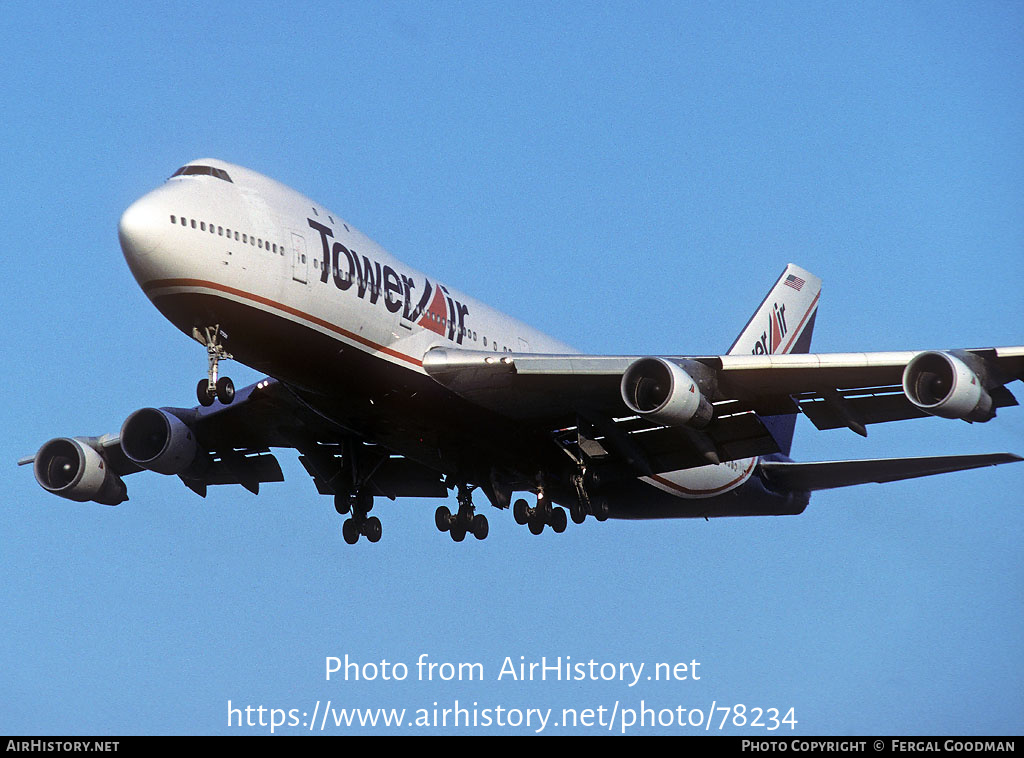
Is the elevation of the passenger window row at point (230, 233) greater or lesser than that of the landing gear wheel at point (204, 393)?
greater

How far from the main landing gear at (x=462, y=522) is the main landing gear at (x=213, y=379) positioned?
9.39 m

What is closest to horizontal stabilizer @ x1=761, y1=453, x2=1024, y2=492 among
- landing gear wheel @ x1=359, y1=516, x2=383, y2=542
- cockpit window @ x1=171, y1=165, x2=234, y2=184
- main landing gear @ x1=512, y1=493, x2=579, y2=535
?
main landing gear @ x1=512, y1=493, x2=579, y2=535

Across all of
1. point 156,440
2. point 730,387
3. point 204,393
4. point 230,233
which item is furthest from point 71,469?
point 730,387

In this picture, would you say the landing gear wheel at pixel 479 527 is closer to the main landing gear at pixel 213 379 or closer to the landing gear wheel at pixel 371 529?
the landing gear wheel at pixel 371 529

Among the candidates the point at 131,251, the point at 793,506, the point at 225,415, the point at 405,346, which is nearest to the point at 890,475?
the point at 793,506

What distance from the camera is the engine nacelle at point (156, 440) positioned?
132 feet

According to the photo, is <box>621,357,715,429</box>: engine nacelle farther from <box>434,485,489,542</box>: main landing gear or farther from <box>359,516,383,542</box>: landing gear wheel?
Result: <box>359,516,383,542</box>: landing gear wheel

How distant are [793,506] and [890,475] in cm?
524

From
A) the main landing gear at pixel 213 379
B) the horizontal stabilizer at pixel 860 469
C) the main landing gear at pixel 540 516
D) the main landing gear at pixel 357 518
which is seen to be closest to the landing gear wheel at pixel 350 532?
the main landing gear at pixel 357 518

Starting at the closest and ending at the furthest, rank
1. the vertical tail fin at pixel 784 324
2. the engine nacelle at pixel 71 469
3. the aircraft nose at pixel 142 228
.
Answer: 1. the aircraft nose at pixel 142 228
2. the engine nacelle at pixel 71 469
3. the vertical tail fin at pixel 784 324

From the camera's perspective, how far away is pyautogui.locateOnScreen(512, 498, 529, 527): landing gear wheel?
125ft

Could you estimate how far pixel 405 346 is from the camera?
33531 millimetres

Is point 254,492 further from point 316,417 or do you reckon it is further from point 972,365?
point 972,365

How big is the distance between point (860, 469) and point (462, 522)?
1101cm
